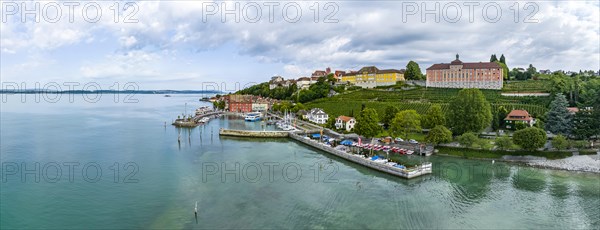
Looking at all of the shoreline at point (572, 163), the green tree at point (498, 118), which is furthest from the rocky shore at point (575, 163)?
the green tree at point (498, 118)

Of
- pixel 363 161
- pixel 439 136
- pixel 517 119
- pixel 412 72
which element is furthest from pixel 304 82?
pixel 363 161

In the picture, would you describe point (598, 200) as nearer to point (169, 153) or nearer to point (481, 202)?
point (481, 202)

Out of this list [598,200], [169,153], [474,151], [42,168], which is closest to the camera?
[598,200]

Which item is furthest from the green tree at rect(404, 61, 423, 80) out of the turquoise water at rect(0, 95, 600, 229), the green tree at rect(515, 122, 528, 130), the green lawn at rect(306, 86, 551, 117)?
the turquoise water at rect(0, 95, 600, 229)

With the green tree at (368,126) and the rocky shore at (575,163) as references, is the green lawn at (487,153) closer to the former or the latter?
the rocky shore at (575,163)

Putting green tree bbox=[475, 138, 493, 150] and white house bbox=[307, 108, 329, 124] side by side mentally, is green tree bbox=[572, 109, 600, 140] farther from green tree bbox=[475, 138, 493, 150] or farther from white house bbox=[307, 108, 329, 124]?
white house bbox=[307, 108, 329, 124]

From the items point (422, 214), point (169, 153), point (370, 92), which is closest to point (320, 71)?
point (370, 92)
